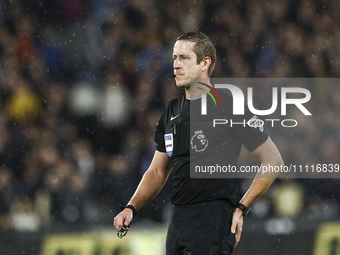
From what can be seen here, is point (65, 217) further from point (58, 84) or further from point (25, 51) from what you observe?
point (25, 51)

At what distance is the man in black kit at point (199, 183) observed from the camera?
3.45m

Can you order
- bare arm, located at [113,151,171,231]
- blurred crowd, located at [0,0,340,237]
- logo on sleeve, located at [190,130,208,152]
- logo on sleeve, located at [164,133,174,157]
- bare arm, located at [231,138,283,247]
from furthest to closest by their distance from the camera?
blurred crowd, located at [0,0,340,237] < bare arm, located at [113,151,171,231] < logo on sleeve, located at [164,133,174,157] < logo on sleeve, located at [190,130,208,152] < bare arm, located at [231,138,283,247]

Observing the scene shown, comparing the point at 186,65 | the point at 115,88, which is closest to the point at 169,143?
the point at 186,65

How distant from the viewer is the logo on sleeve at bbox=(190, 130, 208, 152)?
3.55 meters

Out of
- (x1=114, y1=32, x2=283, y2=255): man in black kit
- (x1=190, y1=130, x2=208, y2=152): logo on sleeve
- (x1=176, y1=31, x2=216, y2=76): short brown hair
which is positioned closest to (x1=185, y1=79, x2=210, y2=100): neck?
(x1=114, y1=32, x2=283, y2=255): man in black kit

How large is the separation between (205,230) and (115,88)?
225 inches

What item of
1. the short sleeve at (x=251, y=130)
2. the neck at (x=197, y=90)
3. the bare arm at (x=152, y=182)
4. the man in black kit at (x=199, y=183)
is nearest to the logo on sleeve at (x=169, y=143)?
the man in black kit at (x=199, y=183)

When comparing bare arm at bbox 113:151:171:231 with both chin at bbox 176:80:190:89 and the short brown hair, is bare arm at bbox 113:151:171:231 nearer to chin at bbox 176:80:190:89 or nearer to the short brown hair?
chin at bbox 176:80:190:89

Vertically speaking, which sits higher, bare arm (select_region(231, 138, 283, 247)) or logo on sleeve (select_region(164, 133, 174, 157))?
logo on sleeve (select_region(164, 133, 174, 157))

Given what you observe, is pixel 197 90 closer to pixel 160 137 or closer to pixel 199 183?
pixel 160 137

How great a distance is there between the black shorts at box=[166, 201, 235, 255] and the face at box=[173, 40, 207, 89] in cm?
68

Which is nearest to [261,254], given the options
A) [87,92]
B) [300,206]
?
[300,206]

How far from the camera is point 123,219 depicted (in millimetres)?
3635

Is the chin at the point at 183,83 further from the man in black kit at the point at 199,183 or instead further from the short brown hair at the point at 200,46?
the short brown hair at the point at 200,46
